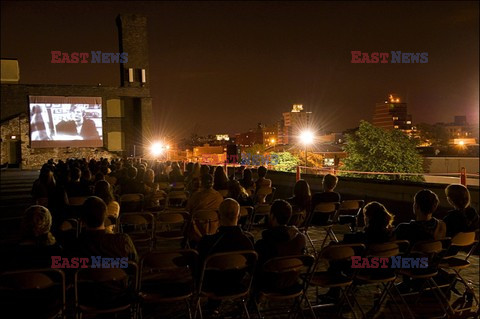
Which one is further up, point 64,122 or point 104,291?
point 64,122

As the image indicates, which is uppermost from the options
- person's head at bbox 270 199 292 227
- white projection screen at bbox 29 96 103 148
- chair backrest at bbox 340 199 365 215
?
white projection screen at bbox 29 96 103 148

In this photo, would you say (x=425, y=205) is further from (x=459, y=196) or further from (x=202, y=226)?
(x=202, y=226)

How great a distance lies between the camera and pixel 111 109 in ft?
133

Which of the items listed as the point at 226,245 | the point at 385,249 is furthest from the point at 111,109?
the point at 385,249

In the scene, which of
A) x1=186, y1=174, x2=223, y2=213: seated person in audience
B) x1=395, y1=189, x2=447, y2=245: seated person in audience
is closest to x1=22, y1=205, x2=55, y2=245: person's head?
x1=186, y1=174, x2=223, y2=213: seated person in audience

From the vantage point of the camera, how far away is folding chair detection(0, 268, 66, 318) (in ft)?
9.84

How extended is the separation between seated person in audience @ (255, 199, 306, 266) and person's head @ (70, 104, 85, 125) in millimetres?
35575

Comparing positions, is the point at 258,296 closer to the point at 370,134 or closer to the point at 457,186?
the point at 457,186

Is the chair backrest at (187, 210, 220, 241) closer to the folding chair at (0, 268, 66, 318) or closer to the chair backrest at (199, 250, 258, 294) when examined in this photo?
the chair backrest at (199, 250, 258, 294)

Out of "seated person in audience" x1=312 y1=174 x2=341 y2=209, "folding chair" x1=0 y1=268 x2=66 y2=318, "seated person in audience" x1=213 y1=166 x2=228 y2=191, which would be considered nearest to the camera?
"folding chair" x1=0 y1=268 x2=66 y2=318

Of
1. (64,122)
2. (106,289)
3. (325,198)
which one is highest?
(64,122)

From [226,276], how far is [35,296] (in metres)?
1.38

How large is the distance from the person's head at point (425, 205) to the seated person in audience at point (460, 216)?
333mm

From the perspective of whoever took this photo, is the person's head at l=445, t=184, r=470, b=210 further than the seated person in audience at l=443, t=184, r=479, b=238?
Yes
